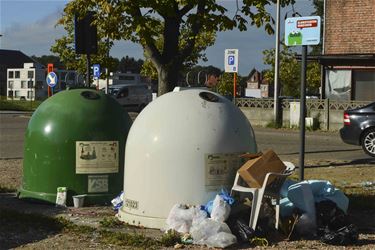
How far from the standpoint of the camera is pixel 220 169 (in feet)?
21.9


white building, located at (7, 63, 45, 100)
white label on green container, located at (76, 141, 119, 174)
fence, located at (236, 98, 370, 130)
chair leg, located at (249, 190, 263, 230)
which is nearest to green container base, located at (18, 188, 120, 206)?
white label on green container, located at (76, 141, 119, 174)

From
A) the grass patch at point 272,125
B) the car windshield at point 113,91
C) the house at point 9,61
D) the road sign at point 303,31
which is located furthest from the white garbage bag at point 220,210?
the house at point 9,61

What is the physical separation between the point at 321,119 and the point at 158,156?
57.7ft

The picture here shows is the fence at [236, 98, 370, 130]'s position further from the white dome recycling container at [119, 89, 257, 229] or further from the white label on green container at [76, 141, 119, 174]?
the white dome recycling container at [119, 89, 257, 229]

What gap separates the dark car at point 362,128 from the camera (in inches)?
587

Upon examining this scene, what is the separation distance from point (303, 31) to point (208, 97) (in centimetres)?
→ 181

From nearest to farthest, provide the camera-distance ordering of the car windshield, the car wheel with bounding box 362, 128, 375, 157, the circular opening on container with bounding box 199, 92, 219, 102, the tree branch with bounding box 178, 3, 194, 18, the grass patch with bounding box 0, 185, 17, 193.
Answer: the circular opening on container with bounding box 199, 92, 219, 102 < the grass patch with bounding box 0, 185, 17, 193 < the tree branch with bounding box 178, 3, 194, 18 < the car wheel with bounding box 362, 128, 375, 157 < the car windshield

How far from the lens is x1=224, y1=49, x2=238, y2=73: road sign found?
75.0ft

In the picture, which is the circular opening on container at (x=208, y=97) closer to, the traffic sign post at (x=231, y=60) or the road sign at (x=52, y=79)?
the traffic sign post at (x=231, y=60)

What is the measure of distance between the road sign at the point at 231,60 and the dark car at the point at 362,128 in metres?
8.03

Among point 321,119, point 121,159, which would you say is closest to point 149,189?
point 121,159

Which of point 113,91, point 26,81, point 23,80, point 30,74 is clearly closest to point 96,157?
point 113,91

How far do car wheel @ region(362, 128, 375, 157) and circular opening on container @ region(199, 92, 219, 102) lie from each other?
28.8ft

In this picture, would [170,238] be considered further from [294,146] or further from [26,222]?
[294,146]
